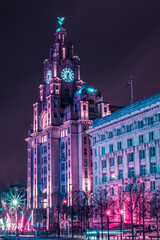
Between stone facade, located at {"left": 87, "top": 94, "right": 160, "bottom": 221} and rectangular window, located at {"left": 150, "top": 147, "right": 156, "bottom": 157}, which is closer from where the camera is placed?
stone facade, located at {"left": 87, "top": 94, "right": 160, "bottom": 221}

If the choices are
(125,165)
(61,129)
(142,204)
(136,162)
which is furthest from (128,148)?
(61,129)

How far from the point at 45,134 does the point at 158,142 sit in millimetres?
85686

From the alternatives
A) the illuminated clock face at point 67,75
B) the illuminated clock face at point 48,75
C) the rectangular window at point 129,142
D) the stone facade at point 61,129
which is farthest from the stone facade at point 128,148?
the illuminated clock face at point 48,75

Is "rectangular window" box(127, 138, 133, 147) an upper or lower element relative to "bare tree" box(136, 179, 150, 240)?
upper

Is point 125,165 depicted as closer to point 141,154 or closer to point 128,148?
point 128,148

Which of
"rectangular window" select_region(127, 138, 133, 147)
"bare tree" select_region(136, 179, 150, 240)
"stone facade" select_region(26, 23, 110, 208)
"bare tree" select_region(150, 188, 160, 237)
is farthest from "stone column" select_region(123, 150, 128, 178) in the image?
"stone facade" select_region(26, 23, 110, 208)

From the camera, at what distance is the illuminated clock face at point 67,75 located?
590 ft

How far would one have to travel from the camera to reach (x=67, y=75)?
181 meters

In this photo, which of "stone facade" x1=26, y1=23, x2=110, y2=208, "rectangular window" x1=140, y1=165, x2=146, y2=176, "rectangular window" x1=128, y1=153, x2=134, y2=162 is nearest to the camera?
"rectangular window" x1=140, y1=165, x2=146, y2=176

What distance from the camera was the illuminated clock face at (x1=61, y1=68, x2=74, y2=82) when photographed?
180 metres

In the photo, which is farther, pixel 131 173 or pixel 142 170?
pixel 131 173

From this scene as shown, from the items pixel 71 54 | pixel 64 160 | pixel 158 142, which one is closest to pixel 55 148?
pixel 64 160

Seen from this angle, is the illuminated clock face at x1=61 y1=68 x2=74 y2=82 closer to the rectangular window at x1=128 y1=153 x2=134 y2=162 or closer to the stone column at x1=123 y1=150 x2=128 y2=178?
the stone column at x1=123 y1=150 x2=128 y2=178

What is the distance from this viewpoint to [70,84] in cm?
18000
